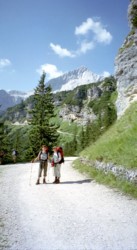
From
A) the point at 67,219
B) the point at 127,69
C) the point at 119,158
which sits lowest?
the point at 67,219

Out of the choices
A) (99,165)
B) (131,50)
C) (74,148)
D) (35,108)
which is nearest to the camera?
(99,165)

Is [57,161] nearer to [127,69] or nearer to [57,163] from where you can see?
[57,163]

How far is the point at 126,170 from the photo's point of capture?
15672mm

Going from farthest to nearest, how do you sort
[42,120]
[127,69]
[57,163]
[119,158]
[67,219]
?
1. [42,120]
2. [127,69]
3. [57,163]
4. [119,158]
5. [67,219]

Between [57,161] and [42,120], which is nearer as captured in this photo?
[57,161]

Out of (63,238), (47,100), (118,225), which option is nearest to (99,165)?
(118,225)

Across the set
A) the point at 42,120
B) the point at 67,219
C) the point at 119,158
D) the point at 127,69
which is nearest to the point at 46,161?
the point at 119,158

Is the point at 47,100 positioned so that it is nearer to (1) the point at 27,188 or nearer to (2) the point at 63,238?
(1) the point at 27,188

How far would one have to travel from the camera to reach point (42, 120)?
157 ft

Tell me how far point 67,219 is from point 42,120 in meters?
38.1

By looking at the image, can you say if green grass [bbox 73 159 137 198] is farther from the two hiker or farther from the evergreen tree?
the evergreen tree

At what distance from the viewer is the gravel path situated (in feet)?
27.0

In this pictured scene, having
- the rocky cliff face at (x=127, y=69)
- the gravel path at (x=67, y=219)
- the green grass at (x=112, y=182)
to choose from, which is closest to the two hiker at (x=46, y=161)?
the gravel path at (x=67, y=219)

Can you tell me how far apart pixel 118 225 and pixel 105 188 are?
6075mm
